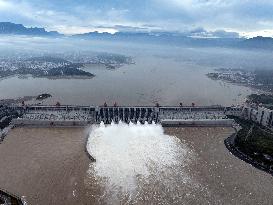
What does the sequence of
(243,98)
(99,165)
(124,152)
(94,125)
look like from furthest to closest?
(243,98) < (94,125) < (124,152) < (99,165)

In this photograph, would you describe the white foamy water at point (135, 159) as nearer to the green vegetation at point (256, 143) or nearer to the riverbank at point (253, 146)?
the riverbank at point (253, 146)

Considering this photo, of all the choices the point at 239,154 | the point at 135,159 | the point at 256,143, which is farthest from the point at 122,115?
the point at 256,143

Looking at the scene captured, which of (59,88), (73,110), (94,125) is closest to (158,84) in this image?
(59,88)

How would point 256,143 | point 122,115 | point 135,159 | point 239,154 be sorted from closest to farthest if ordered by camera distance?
point 135,159 < point 239,154 < point 256,143 < point 122,115

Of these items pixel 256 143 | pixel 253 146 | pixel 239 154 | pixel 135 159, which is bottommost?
pixel 239 154

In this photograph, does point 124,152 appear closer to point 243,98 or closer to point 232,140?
point 232,140

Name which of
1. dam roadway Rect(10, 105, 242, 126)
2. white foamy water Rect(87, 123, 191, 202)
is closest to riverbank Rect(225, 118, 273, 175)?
dam roadway Rect(10, 105, 242, 126)

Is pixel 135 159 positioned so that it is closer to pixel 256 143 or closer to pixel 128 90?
pixel 256 143
